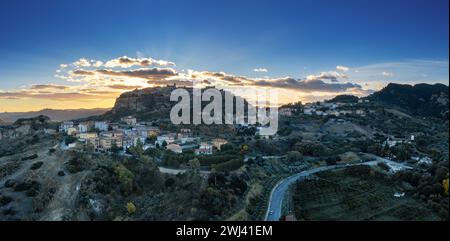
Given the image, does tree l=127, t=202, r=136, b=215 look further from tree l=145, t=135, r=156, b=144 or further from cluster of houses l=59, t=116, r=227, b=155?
tree l=145, t=135, r=156, b=144

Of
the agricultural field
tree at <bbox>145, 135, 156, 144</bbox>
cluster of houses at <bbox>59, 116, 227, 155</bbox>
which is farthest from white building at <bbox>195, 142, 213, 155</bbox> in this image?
the agricultural field

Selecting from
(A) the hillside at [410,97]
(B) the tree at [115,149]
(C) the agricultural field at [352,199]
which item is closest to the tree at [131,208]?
(C) the agricultural field at [352,199]

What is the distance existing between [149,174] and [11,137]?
21892 millimetres

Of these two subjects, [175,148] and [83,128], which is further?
[83,128]

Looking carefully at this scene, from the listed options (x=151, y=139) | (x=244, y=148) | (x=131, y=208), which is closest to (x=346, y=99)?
(x=244, y=148)

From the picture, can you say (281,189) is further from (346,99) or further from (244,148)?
(346,99)

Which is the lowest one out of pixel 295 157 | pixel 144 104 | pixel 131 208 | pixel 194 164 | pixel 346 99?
pixel 131 208

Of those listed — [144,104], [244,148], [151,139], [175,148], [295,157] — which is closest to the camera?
[295,157]

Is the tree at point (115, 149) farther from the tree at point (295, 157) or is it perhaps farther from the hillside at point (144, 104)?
the hillside at point (144, 104)

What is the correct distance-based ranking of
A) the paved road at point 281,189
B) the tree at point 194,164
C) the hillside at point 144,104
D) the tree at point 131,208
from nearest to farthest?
the paved road at point 281,189
the tree at point 131,208
the tree at point 194,164
the hillside at point 144,104

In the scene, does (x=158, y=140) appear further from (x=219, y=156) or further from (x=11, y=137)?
(x=11, y=137)

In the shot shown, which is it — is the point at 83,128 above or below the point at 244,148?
above
